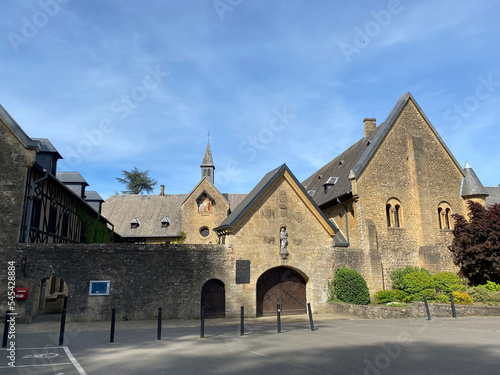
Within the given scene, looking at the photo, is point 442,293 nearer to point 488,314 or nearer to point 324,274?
point 488,314

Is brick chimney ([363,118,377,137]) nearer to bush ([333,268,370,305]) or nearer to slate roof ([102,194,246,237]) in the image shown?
A: bush ([333,268,370,305])

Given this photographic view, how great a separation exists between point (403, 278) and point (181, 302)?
12.7 m

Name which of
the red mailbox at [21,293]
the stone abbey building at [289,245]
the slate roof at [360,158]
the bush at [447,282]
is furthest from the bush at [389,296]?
the red mailbox at [21,293]

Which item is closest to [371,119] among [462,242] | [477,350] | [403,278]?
[462,242]

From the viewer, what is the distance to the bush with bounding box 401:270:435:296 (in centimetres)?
1934

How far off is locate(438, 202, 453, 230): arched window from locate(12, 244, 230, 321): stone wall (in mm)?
15579

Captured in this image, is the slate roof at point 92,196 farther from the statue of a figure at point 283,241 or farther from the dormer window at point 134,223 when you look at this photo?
the statue of a figure at point 283,241

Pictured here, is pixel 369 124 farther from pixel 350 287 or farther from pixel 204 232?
pixel 204 232

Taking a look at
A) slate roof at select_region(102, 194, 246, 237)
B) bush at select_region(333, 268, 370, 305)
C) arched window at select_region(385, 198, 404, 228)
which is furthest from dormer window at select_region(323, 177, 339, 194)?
slate roof at select_region(102, 194, 246, 237)

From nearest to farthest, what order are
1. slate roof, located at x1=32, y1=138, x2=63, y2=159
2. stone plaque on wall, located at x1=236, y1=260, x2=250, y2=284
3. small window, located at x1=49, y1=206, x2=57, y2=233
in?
stone plaque on wall, located at x1=236, y1=260, x2=250, y2=284 → small window, located at x1=49, y1=206, x2=57, y2=233 → slate roof, located at x1=32, y1=138, x2=63, y2=159

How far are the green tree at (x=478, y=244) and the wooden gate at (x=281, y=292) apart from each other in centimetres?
1060

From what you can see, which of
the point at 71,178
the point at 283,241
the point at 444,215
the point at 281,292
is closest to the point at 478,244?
the point at 444,215

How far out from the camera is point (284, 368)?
21.5 ft

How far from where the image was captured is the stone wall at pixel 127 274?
14.4m
